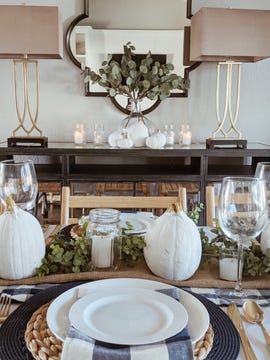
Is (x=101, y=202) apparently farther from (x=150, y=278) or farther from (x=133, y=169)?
(x=133, y=169)

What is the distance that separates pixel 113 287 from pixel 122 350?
0.22m

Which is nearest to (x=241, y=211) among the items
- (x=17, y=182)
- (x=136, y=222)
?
(x=136, y=222)

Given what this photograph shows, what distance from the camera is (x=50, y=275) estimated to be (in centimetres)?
87

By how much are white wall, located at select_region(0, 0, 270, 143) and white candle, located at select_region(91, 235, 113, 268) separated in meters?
1.87

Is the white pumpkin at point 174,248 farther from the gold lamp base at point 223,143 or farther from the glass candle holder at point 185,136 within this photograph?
the glass candle holder at point 185,136

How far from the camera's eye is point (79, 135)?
2562 mm

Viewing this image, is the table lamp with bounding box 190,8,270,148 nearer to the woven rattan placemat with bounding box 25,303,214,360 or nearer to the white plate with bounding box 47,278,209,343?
the white plate with bounding box 47,278,209,343

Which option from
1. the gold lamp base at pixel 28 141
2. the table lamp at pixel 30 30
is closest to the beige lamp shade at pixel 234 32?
the table lamp at pixel 30 30

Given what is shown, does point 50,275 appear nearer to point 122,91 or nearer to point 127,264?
point 127,264

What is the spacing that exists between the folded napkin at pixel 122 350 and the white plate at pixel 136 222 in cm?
60

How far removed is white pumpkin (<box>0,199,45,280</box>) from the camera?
0.83 metres

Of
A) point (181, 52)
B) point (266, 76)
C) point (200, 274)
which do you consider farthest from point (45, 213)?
point (266, 76)

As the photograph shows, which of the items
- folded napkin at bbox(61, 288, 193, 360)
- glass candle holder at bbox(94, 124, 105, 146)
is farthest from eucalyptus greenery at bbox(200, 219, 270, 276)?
glass candle holder at bbox(94, 124, 105, 146)

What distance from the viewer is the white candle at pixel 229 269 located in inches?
34.4
